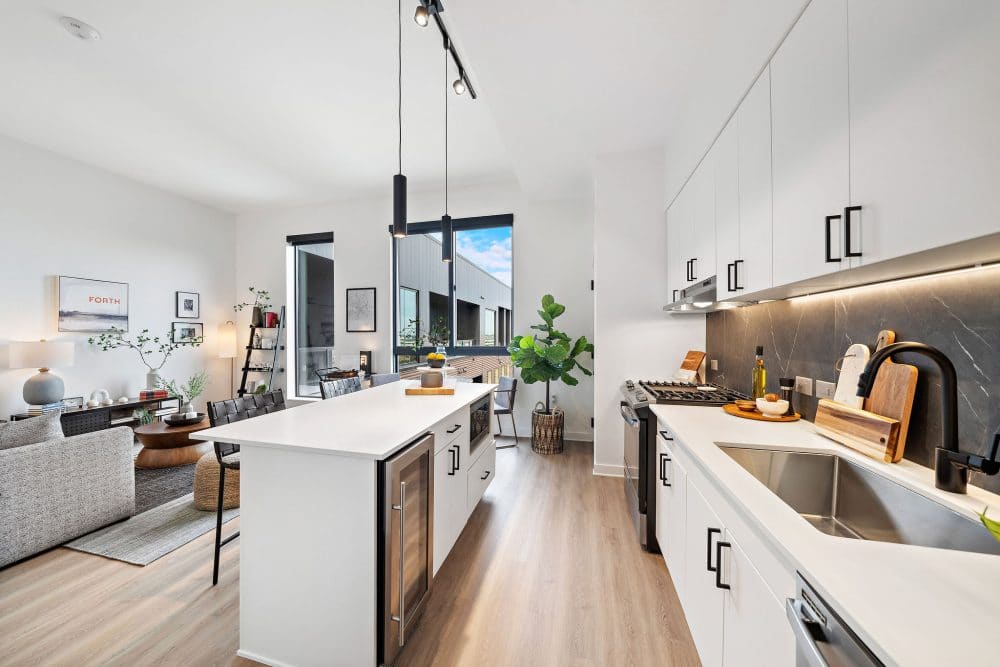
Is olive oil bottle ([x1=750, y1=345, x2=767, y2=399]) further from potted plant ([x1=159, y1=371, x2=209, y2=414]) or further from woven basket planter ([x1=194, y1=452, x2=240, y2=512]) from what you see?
potted plant ([x1=159, y1=371, x2=209, y2=414])

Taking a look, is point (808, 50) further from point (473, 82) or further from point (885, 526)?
point (473, 82)

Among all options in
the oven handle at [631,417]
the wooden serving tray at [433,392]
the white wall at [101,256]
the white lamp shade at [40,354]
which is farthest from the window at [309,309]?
the oven handle at [631,417]

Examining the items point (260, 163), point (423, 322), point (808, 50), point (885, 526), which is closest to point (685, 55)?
point (808, 50)

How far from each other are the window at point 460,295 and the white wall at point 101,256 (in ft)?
9.64

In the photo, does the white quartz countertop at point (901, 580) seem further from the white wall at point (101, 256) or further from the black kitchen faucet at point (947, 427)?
the white wall at point (101, 256)

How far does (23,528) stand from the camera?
2.04 m

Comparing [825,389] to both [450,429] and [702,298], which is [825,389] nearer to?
[702,298]

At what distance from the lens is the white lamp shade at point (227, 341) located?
5738 millimetres

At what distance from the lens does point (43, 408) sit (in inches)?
145

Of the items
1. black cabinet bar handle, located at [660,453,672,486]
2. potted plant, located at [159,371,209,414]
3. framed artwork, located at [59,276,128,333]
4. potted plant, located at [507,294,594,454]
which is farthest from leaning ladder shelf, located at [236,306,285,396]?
black cabinet bar handle, located at [660,453,672,486]

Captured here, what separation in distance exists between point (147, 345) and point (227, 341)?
0.99m

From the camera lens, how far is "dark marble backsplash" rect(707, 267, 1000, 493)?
0.98m

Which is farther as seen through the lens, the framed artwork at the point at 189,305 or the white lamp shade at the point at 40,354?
the framed artwork at the point at 189,305

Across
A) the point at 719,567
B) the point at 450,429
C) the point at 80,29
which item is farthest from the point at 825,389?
the point at 80,29
